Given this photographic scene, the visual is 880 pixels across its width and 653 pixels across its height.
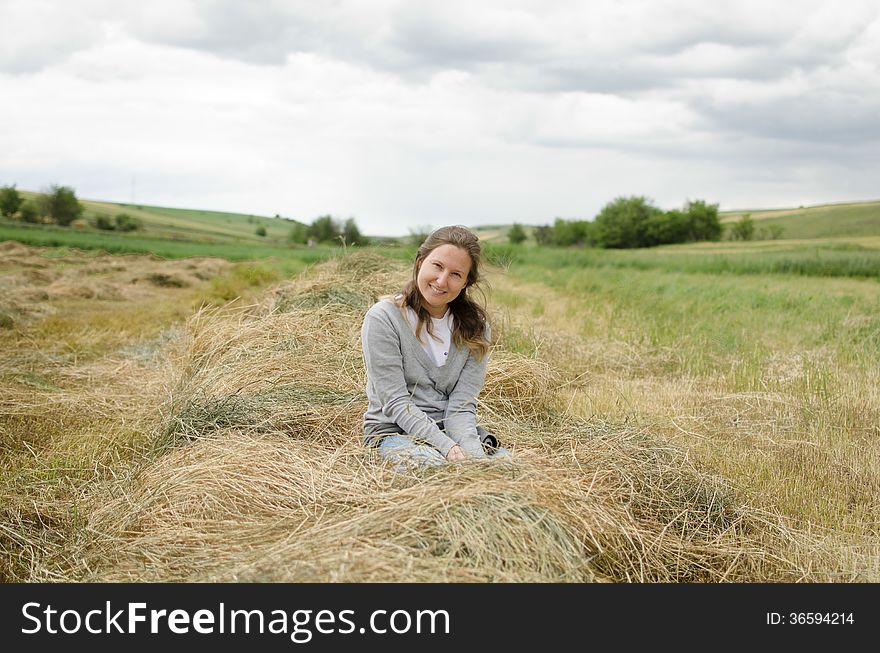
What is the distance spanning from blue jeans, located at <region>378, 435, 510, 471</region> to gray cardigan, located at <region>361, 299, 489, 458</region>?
0.05 m

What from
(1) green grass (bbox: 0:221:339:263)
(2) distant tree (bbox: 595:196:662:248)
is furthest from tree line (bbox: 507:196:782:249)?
(1) green grass (bbox: 0:221:339:263)

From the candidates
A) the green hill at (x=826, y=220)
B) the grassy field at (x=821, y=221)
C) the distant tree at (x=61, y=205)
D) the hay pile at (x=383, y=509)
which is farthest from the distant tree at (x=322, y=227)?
the hay pile at (x=383, y=509)

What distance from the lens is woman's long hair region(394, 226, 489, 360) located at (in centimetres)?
350

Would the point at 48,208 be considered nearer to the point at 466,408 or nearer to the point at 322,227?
the point at 322,227

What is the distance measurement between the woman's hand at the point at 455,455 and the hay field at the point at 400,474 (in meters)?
0.13

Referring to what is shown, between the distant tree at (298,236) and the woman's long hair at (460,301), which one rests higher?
the distant tree at (298,236)

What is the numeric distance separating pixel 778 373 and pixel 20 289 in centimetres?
1205

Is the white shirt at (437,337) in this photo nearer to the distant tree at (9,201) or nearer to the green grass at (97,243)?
the green grass at (97,243)

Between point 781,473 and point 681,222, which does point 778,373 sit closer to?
point 781,473

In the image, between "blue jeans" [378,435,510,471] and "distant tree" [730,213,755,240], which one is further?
"distant tree" [730,213,755,240]

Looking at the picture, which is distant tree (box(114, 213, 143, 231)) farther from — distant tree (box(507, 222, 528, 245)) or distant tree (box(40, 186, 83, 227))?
distant tree (box(507, 222, 528, 245))

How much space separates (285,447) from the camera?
12.2ft

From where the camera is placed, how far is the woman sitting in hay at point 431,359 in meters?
3.46

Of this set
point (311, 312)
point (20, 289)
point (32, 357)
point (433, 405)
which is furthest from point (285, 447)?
point (20, 289)
